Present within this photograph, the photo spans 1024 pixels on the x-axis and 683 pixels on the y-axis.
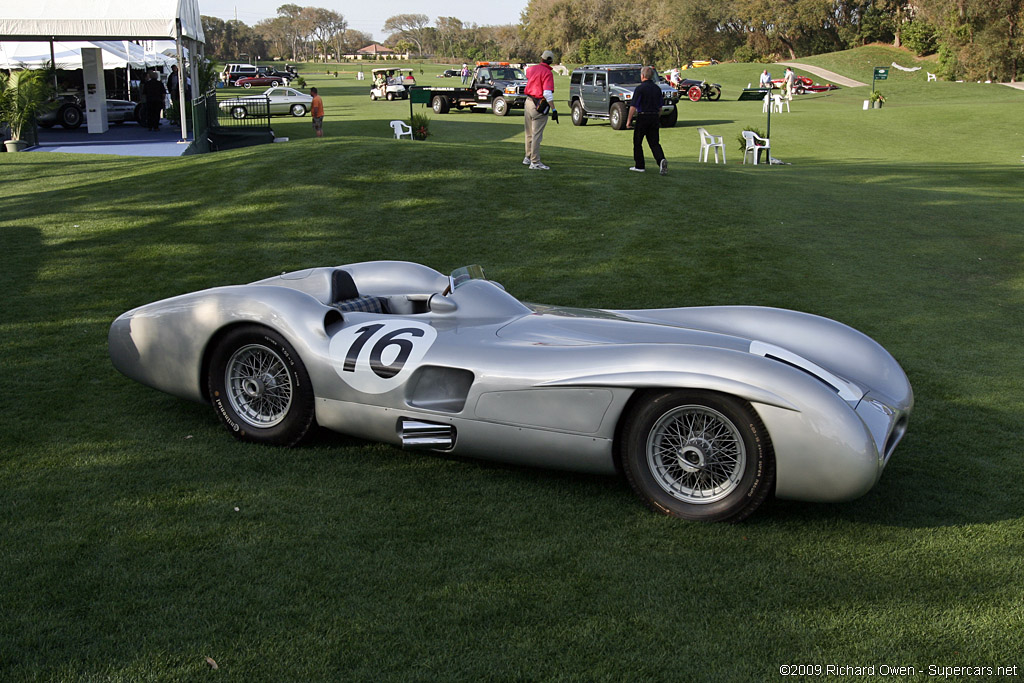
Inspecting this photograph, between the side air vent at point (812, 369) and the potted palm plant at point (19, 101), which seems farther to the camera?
the potted palm plant at point (19, 101)

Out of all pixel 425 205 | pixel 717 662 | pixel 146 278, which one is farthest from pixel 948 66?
pixel 717 662

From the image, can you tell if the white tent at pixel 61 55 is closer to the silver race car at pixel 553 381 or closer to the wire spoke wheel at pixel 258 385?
the silver race car at pixel 553 381

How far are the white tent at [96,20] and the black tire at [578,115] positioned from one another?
1466cm

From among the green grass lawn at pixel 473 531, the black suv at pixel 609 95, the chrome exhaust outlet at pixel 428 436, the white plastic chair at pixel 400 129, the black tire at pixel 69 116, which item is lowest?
the green grass lawn at pixel 473 531

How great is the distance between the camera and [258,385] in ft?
16.7

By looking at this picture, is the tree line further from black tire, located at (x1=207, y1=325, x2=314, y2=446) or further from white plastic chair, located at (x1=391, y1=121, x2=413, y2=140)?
black tire, located at (x1=207, y1=325, x2=314, y2=446)

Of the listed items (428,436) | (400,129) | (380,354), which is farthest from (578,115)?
(428,436)

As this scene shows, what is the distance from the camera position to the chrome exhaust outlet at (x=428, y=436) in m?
4.57

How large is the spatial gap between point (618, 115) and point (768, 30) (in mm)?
63736

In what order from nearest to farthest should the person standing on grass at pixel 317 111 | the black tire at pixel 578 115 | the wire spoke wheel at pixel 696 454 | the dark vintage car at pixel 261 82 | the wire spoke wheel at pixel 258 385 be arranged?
the wire spoke wheel at pixel 696 454, the wire spoke wheel at pixel 258 385, the person standing on grass at pixel 317 111, the black tire at pixel 578 115, the dark vintage car at pixel 261 82

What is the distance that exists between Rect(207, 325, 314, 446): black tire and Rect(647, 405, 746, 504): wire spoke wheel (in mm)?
1999

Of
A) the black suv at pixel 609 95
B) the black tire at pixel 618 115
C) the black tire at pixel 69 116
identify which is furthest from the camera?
the black suv at pixel 609 95

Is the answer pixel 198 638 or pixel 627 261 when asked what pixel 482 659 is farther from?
pixel 627 261

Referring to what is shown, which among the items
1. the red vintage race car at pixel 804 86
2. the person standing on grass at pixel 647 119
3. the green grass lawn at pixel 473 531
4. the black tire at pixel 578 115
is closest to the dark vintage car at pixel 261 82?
the red vintage race car at pixel 804 86
